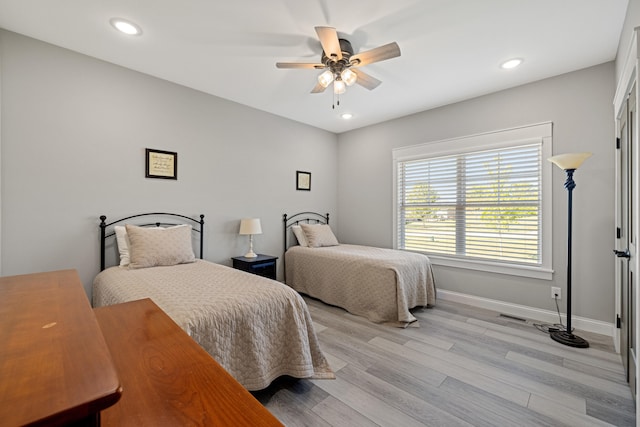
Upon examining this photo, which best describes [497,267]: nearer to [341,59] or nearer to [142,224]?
[341,59]

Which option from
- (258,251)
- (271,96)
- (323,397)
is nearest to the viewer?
(323,397)

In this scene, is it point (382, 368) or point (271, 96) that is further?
point (271, 96)

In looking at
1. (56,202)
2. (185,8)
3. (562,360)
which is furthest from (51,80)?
(562,360)

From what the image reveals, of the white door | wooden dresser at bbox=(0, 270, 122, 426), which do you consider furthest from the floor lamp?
wooden dresser at bbox=(0, 270, 122, 426)

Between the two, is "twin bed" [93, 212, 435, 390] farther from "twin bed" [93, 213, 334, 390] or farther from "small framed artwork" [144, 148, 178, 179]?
"small framed artwork" [144, 148, 178, 179]

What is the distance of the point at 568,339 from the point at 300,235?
3.21m

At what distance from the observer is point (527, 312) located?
316 centimetres

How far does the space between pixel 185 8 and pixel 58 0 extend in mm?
832

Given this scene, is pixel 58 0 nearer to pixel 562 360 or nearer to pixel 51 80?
pixel 51 80

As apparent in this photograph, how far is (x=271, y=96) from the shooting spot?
137 inches

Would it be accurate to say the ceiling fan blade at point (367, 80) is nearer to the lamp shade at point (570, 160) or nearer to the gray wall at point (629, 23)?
the gray wall at point (629, 23)

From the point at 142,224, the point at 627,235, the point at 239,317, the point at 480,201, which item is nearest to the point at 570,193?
the point at 627,235

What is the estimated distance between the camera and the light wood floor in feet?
5.59

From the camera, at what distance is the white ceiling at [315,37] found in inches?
78.8
